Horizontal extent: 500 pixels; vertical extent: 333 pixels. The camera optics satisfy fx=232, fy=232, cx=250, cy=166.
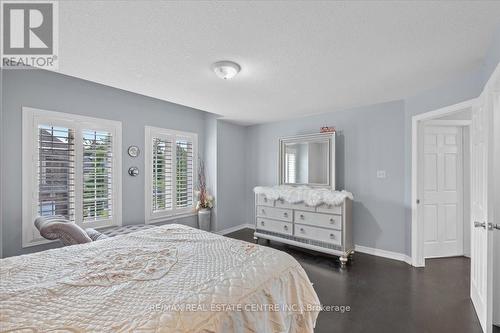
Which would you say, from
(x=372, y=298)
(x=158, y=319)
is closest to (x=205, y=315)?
(x=158, y=319)

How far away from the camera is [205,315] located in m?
0.98

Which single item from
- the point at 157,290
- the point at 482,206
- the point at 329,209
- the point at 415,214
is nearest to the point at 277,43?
the point at 157,290

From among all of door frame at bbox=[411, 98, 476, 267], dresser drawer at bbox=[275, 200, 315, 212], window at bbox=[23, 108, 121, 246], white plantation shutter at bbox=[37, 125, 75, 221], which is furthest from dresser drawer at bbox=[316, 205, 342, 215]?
white plantation shutter at bbox=[37, 125, 75, 221]

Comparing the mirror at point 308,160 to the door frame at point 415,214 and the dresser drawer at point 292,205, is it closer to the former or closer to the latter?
the dresser drawer at point 292,205

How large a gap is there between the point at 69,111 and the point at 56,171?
0.78m

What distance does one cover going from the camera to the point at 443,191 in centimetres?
358

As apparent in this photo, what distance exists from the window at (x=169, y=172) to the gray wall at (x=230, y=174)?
54 centimetres

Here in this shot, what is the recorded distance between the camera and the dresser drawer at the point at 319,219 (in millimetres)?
3406

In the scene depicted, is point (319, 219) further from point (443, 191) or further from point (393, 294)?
point (443, 191)

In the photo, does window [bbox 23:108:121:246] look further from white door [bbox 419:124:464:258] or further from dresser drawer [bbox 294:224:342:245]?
white door [bbox 419:124:464:258]

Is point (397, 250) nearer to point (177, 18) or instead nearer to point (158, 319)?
point (158, 319)

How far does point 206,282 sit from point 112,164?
2886 mm

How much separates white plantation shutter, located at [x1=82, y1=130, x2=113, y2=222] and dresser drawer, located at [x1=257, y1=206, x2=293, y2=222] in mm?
2402

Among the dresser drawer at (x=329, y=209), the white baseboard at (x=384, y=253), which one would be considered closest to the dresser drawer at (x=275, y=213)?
the dresser drawer at (x=329, y=209)
